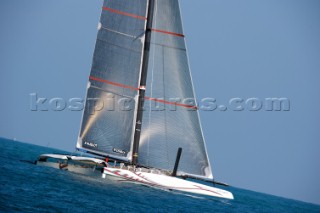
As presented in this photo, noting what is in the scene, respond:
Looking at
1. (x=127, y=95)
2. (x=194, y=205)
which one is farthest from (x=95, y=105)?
(x=194, y=205)

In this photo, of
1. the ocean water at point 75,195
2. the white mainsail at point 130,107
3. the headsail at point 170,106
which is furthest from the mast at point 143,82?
the ocean water at point 75,195

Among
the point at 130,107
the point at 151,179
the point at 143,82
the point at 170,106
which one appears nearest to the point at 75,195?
the point at 151,179

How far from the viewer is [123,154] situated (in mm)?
36344

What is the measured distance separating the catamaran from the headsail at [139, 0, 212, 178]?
2.5 inches

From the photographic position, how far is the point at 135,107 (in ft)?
118

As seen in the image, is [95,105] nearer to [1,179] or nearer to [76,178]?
[76,178]

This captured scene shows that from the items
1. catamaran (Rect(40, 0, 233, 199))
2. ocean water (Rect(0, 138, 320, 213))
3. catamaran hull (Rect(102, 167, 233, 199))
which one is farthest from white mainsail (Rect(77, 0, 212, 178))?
ocean water (Rect(0, 138, 320, 213))

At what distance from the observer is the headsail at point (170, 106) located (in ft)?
118

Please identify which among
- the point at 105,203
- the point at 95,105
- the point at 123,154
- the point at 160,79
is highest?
the point at 160,79

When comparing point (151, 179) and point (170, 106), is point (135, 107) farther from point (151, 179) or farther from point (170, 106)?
point (151, 179)

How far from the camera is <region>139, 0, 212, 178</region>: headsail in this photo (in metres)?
36.1

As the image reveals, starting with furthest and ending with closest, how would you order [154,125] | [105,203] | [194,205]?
[154,125], [194,205], [105,203]

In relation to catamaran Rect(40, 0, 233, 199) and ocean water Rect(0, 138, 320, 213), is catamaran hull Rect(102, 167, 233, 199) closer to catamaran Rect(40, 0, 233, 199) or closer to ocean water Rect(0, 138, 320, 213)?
ocean water Rect(0, 138, 320, 213)

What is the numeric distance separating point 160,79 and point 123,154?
5.33 meters
